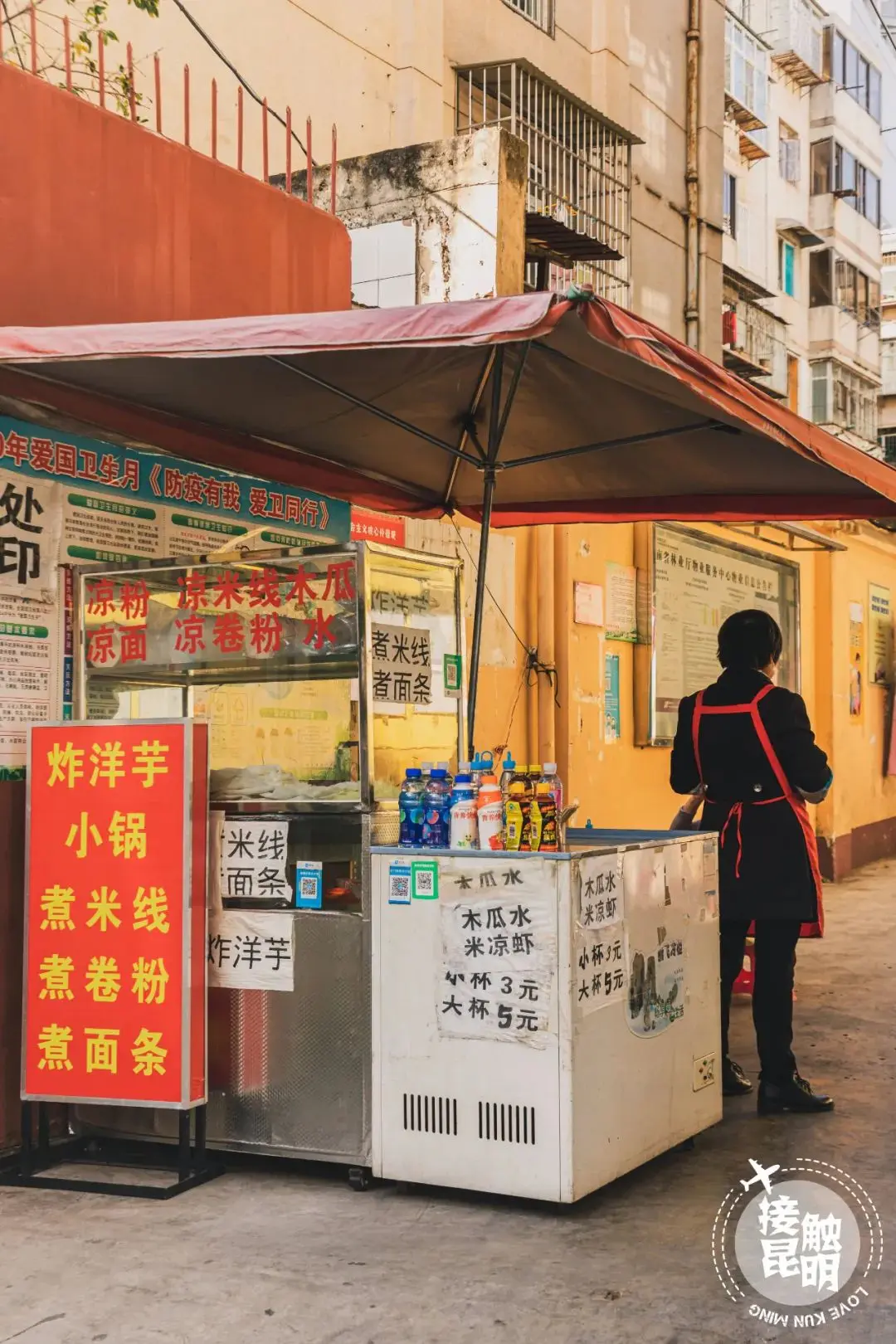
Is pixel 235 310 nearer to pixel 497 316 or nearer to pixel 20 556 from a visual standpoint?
pixel 20 556

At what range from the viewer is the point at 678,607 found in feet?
37.2

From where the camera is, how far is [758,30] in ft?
92.3

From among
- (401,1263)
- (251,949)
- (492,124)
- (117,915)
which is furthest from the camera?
(492,124)

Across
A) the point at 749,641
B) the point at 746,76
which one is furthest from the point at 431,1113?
the point at 746,76

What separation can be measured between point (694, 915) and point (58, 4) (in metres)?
5.07

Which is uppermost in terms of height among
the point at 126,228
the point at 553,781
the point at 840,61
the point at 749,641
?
the point at 840,61

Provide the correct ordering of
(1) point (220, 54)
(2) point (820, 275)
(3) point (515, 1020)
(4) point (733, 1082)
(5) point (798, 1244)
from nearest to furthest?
1. (5) point (798, 1244)
2. (3) point (515, 1020)
3. (4) point (733, 1082)
4. (1) point (220, 54)
5. (2) point (820, 275)

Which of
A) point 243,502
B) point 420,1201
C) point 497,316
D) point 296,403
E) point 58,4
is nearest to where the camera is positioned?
point 497,316

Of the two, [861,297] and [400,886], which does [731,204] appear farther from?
[400,886]

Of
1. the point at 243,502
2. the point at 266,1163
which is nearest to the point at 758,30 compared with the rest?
the point at 243,502

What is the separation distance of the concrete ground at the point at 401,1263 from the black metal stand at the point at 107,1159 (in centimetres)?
5

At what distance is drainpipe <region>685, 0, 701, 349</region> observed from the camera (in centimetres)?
1288

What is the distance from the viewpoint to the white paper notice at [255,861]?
188 inches

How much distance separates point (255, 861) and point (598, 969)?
117 cm
